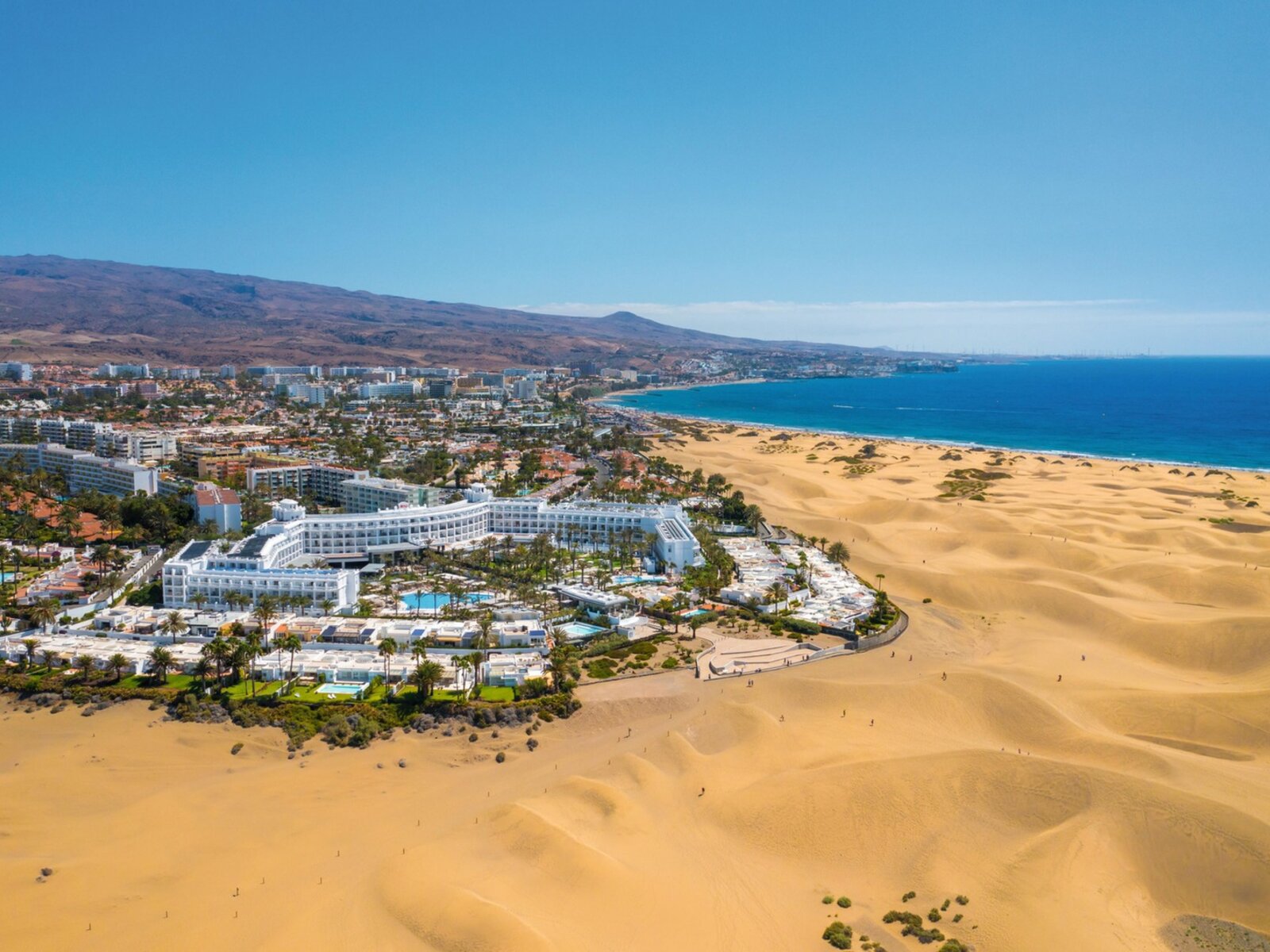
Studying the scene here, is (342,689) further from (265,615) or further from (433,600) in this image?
(433,600)

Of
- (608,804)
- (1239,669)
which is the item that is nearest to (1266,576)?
(1239,669)

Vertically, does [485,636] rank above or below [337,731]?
above

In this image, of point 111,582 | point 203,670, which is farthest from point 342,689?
point 111,582

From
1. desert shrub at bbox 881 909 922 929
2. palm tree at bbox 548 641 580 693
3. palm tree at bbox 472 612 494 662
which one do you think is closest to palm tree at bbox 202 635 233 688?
palm tree at bbox 472 612 494 662

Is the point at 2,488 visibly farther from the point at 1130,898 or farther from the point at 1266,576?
the point at 1266,576

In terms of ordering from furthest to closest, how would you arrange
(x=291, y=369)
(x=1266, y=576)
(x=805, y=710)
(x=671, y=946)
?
(x=291, y=369)
(x=1266, y=576)
(x=805, y=710)
(x=671, y=946)

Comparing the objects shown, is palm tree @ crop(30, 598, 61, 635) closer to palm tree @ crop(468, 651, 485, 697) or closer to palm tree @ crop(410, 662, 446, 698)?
palm tree @ crop(410, 662, 446, 698)

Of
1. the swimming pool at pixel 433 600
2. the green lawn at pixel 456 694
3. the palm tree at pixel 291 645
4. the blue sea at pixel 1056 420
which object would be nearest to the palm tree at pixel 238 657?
the palm tree at pixel 291 645
